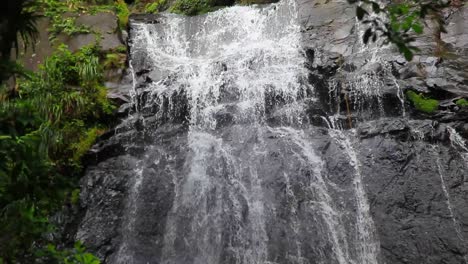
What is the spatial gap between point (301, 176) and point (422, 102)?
9.20 feet

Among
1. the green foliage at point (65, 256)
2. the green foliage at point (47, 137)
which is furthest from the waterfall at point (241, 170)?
the green foliage at point (65, 256)

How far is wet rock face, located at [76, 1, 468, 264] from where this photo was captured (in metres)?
6.69

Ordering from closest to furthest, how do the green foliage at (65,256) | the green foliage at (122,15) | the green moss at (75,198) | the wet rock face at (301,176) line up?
the green foliage at (65,256), the wet rock face at (301,176), the green moss at (75,198), the green foliage at (122,15)

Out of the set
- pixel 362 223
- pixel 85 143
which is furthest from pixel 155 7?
pixel 362 223

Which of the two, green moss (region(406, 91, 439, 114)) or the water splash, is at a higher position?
A: green moss (region(406, 91, 439, 114))

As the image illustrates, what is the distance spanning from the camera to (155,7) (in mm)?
15023

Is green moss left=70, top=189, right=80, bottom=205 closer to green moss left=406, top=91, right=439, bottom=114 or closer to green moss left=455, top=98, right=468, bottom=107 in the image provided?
green moss left=406, top=91, right=439, bottom=114

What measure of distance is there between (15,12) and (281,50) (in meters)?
8.49

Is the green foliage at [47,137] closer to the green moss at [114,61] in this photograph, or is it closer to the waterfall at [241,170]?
the green moss at [114,61]

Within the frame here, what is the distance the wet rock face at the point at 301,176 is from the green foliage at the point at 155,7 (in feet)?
21.1

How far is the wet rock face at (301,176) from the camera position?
21.9 feet

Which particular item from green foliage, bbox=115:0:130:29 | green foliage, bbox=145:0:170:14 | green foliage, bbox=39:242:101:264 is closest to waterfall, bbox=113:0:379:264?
green foliage, bbox=115:0:130:29

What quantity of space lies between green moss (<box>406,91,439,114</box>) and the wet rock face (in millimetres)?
139

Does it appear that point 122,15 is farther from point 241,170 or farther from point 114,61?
point 241,170
